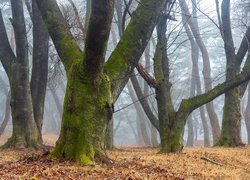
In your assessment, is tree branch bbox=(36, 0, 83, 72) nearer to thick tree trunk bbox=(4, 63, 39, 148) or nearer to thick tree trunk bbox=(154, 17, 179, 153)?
thick tree trunk bbox=(154, 17, 179, 153)

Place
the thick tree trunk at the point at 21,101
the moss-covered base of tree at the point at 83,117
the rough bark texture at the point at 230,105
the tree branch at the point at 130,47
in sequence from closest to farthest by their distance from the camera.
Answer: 1. the moss-covered base of tree at the point at 83,117
2. the tree branch at the point at 130,47
3. the thick tree trunk at the point at 21,101
4. the rough bark texture at the point at 230,105

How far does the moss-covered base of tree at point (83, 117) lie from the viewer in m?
5.07

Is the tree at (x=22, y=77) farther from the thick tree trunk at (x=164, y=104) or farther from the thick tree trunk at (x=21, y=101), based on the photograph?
the thick tree trunk at (x=164, y=104)

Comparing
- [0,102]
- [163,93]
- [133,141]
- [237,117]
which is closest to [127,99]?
Result: [133,141]

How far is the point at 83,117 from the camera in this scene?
5.15 meters

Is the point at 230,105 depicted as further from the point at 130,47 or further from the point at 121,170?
the point at 121,170

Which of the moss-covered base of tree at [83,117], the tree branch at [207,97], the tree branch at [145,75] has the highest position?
the tree branch at [145,75]

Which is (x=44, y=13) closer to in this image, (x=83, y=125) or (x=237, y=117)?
(x=83, y=125)

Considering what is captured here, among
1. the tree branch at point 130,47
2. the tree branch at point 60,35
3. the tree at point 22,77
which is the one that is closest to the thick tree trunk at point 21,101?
the tree at point 22,77

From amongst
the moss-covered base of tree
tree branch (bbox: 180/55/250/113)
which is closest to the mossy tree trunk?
the moss-covered base of tree

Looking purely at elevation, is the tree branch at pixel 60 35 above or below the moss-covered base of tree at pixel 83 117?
above

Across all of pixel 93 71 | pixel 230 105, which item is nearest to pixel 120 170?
pixel 93 71

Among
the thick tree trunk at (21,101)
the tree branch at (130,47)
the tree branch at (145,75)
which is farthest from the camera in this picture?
the thick tree trunk at (21,101)

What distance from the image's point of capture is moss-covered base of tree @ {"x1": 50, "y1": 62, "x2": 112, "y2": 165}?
16.6 feet
